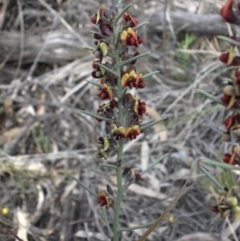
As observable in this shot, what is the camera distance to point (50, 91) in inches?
139

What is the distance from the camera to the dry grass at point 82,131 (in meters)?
2.74

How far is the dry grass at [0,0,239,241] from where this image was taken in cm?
274

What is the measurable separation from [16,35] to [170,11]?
107cm

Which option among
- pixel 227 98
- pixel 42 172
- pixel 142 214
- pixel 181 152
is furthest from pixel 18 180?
pixel 227 98

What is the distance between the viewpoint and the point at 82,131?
3.28 meters

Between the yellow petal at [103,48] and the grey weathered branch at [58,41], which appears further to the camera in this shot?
the grey weathered branch at [58,41]

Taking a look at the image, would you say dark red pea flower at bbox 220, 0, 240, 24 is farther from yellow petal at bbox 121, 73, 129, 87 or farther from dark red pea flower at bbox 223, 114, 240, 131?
yellow petal at bbox 121, 73, 129, 87

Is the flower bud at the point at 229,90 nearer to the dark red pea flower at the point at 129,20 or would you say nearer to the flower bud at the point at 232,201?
the flower bud at the point at 232,201

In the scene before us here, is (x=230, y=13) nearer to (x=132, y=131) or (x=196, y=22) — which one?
(x=132, y=131)

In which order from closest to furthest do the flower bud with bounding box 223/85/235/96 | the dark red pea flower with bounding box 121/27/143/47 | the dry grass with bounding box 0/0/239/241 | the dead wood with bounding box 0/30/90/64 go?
the flower bud with bounding box 223/85/235/96
the dark red pea flower with bounding box 121/27/143/47
the dry grass with bounding box 0/0/239/241
the dead wood with bounding box 0/30/90/64

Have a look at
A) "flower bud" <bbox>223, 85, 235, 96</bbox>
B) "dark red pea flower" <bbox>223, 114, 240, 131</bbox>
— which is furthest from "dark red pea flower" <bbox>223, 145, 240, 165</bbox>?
"flower bud" <bbox>223, 85, 235, 96</bbox>

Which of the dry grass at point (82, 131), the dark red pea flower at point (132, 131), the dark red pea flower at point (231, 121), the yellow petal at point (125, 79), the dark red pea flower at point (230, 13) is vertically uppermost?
the dark red pea flower at point (230, 13)

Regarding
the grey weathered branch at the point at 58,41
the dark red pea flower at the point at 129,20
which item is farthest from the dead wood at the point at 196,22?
the dark red pea flower at the point at 129,20

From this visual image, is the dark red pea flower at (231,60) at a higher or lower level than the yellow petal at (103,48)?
higher
